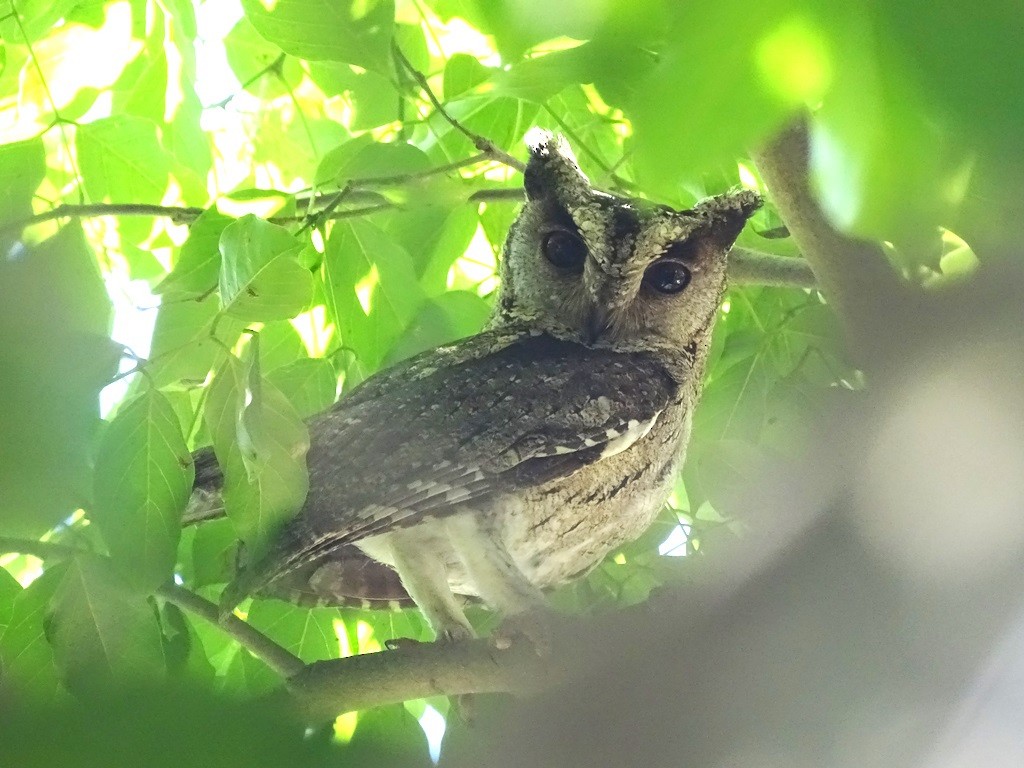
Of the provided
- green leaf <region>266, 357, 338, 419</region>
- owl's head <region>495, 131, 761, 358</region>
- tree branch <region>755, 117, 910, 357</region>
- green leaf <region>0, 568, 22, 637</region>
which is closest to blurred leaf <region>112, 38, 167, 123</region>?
green leaf <region>266, 357, 338, 419</region>

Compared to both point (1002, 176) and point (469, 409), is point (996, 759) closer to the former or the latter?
point (1002, 176)

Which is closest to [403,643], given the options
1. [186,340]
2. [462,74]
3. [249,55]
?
[186,340]

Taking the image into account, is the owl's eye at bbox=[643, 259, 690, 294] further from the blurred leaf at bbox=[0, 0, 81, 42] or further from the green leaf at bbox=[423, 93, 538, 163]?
the blurred leaf at bbox=[0, 0, 81, 42]

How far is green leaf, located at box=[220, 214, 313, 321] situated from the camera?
2.92ft

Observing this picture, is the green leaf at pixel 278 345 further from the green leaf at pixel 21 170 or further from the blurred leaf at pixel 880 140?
the blurred leaf at pixel 880 140

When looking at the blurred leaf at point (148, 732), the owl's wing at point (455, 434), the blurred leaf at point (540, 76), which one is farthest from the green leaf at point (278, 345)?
the blurred leaf at point (148, 732)

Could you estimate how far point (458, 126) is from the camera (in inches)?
46.2

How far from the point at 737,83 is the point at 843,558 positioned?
1.36ft

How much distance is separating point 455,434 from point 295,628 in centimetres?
37

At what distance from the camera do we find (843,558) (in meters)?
0.64

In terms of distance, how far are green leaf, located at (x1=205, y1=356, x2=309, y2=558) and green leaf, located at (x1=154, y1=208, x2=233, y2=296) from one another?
203 mm

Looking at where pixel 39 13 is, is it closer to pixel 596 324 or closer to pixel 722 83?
pixel 596 324

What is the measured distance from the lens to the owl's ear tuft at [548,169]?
1582mm

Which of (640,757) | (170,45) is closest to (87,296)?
(640,757)
